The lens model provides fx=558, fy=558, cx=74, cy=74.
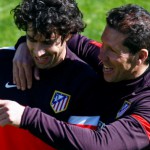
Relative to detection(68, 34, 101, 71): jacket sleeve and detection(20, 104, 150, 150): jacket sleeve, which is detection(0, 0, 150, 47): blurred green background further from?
detection(20, 104, 150, 150): jacket sleeve

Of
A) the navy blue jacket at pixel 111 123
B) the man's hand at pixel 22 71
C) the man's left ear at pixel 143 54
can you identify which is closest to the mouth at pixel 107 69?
the navy blue jacket at pixel 111 123

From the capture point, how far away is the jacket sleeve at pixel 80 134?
147 inches

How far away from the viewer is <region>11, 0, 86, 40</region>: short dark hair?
426cm

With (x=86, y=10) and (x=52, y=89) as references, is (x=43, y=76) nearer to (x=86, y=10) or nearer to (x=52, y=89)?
(x=52, y=89)

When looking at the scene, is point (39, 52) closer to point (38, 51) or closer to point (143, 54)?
point (38, 51)

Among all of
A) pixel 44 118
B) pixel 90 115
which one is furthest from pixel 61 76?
pixel 44 118

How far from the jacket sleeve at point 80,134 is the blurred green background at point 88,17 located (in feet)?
13.4

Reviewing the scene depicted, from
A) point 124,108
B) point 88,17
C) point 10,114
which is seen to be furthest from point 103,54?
point 88,17

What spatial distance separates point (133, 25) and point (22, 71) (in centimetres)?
96

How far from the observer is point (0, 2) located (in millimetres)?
8633

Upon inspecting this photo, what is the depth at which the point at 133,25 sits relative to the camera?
4.18 metres

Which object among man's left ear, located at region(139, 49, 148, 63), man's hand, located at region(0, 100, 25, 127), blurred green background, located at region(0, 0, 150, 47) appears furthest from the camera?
blurred green background, located at region(0, 0, 150, 47)

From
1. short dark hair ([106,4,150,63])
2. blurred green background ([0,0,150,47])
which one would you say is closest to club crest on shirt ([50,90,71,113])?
short dark hair ([106,4,150,63])

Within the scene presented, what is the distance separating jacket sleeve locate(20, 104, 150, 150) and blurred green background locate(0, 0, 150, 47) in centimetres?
409
